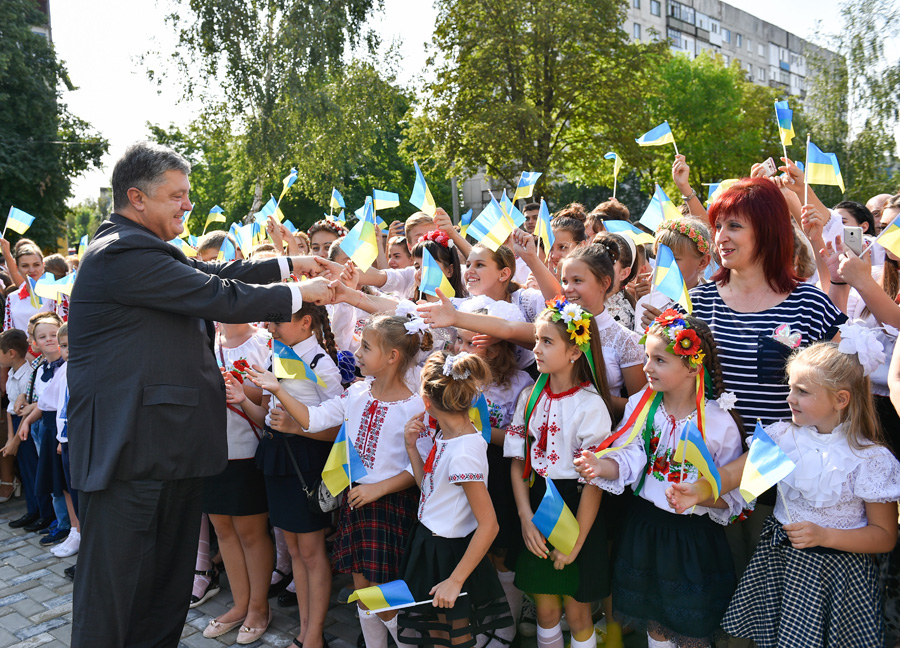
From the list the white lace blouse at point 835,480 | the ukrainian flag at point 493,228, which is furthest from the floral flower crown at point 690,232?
the white lace blouse at point 835,480

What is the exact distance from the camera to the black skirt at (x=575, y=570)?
3.09 metres

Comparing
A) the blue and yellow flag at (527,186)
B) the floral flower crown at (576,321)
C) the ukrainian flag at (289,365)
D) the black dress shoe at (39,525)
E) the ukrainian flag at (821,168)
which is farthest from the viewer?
the black dress shoe at (39,525)

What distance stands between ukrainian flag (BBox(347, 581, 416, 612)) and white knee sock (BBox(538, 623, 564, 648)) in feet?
2.26

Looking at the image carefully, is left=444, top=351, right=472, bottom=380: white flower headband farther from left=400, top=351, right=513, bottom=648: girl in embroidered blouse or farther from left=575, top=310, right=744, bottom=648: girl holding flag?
left=575, top=310, right=744, bottom=648: girl holding flag

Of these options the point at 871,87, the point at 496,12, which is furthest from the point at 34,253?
the point at 871,87

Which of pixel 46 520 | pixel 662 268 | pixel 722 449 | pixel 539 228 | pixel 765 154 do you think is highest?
pixel 765 154

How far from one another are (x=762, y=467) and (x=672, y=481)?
23.1 inches

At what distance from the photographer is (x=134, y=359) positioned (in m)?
2.92

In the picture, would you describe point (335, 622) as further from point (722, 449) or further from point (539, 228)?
point (539, 228)

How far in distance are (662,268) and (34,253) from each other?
7.25 m

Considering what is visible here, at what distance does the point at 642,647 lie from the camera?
3.59m

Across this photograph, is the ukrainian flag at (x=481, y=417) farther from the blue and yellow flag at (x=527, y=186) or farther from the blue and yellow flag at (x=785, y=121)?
the blue and yellow flag at (x=527, y=186)

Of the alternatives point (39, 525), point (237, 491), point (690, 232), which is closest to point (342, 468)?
point (237, 491)

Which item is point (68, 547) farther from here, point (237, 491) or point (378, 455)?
point (378, 455)
